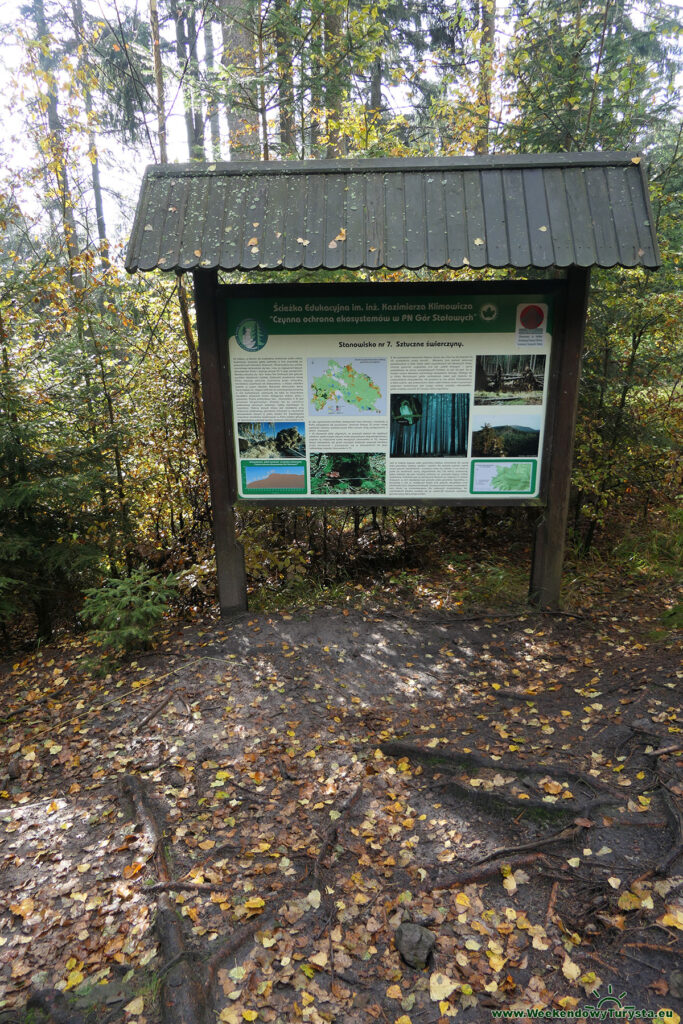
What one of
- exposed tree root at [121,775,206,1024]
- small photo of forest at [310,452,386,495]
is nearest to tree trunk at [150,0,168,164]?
small photo of forest at [310,452,386,495]

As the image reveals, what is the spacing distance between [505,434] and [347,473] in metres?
1.53

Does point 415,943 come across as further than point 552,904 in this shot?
No

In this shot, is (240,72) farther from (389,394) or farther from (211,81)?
(389,394)

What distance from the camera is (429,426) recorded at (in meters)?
5.57

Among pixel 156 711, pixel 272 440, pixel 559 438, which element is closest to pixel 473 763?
pixel 156 711

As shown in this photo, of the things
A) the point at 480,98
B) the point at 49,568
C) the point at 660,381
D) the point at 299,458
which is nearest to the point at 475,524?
the point at 660,381

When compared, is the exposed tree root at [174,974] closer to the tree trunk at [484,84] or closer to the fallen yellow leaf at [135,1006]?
the fallen yellow leaf at [135,1006]

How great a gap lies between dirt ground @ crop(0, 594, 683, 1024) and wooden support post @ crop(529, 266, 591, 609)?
0.72 metres

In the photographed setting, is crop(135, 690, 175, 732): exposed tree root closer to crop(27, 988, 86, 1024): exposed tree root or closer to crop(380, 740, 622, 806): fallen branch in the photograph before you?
crop(380, 740, 622, 806): fallen branch

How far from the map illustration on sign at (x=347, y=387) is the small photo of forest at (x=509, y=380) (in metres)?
0.89

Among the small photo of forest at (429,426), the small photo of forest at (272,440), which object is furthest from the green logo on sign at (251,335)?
the small photo of forest at (429,426)

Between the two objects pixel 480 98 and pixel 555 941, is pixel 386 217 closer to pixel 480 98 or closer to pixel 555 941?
pixel 555 941

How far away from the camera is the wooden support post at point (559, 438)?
5246mm

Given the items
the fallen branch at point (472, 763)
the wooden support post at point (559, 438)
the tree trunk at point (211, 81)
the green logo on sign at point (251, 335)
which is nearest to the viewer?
the fallen branch at point (472, 763)
